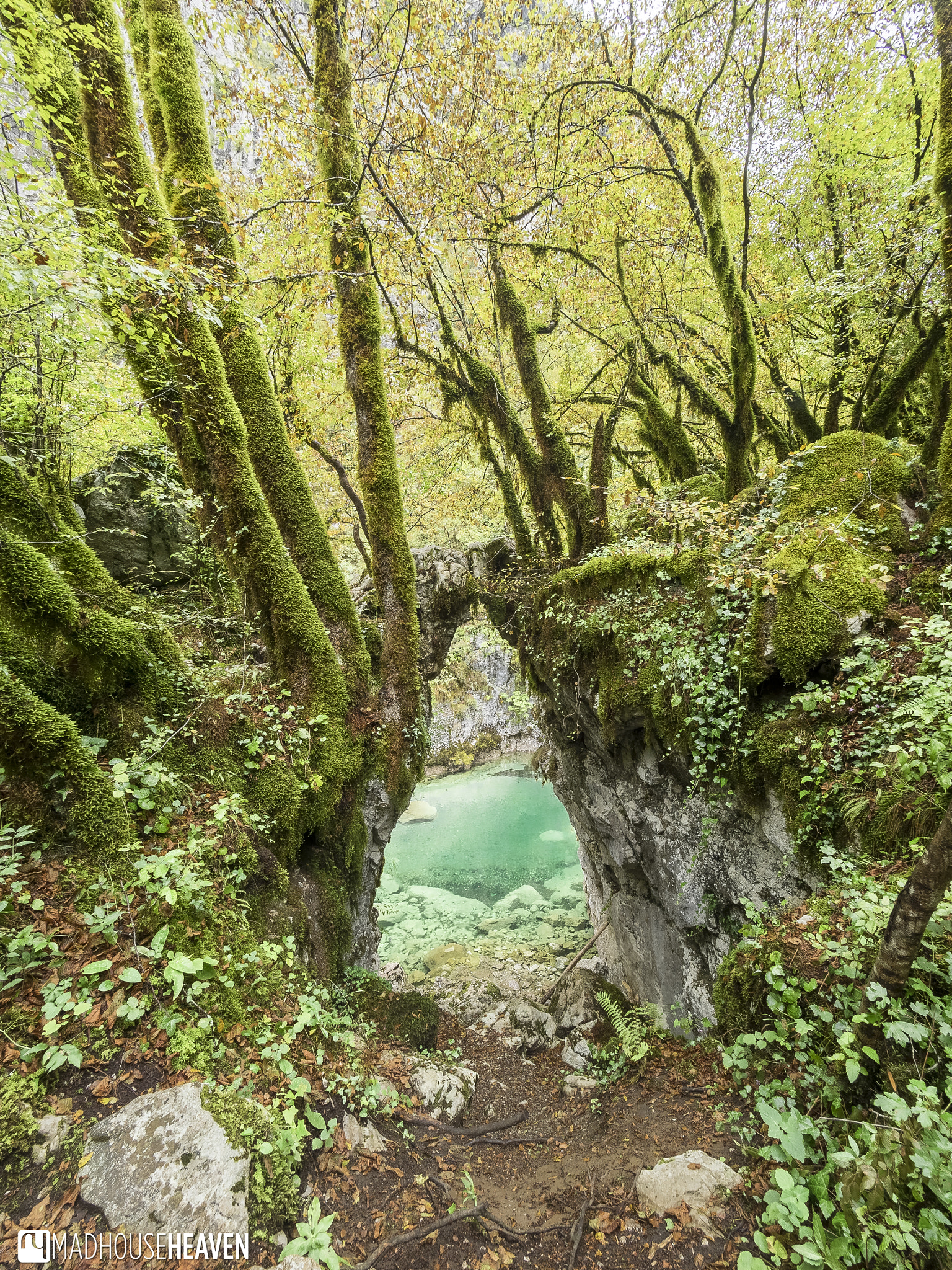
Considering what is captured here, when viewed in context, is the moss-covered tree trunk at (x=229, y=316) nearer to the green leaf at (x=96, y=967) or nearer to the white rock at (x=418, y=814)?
the green leaf at (x=96, y=967)

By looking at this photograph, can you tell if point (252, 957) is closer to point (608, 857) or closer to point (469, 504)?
point (608, 857)

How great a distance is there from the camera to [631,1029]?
5090mm

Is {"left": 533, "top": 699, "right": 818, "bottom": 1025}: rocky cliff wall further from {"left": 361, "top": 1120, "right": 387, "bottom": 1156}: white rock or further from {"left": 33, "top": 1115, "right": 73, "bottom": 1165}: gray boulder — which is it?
{"left": 33, "top": 1115, "right": 73, "bottom": 1165}: gray boulder

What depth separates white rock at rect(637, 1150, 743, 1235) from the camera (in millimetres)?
2547

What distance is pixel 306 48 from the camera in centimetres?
561

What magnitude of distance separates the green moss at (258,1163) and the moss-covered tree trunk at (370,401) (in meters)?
3.59

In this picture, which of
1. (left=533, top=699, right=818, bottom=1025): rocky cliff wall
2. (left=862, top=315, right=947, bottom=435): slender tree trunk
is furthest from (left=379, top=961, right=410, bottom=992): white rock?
(left=862, top=315, right=947, bottom=435): slender tree trunk

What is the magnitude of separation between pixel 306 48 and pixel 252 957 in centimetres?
910

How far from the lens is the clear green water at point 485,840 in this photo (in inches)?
623

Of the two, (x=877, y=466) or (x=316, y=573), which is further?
(x=316, y=573)

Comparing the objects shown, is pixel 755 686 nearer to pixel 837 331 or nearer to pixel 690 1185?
pixel 690 1185

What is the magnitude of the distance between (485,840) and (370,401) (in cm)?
1665

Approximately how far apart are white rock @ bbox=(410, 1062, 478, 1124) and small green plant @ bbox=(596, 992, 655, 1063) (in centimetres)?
166

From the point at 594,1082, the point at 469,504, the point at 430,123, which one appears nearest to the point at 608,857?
the point at 594,1082
